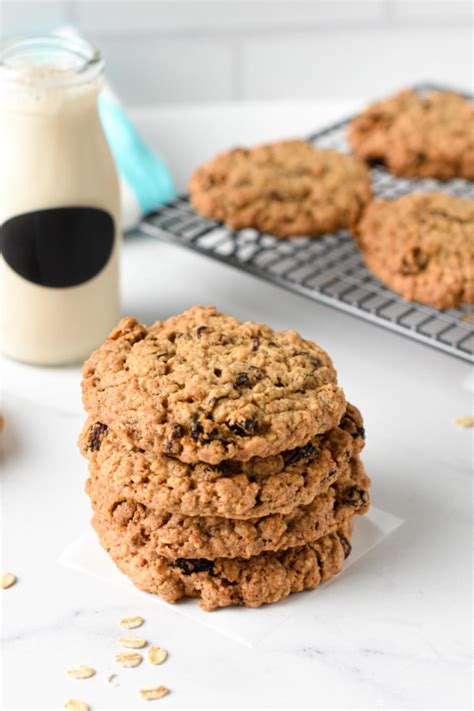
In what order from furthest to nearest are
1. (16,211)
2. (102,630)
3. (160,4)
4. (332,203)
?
1. (160,4)
2. (332,203)
3. (16,211)
4. (102,630)

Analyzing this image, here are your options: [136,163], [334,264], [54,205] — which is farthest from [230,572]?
[136,163]

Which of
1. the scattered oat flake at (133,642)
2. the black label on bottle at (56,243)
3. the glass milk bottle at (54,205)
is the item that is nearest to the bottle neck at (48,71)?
the glass milk bottle at (54,205)

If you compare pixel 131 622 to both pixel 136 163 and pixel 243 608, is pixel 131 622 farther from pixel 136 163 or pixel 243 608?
pixel 136 163

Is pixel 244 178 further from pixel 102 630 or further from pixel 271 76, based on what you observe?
pixel 271 76

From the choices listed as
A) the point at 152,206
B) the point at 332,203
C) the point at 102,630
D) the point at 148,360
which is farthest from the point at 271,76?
the point at 102,630

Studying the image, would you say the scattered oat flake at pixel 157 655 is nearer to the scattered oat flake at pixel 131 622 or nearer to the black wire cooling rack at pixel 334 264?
the scattered oat flake at pixel 131 622

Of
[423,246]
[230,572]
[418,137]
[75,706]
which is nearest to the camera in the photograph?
[75,706]
